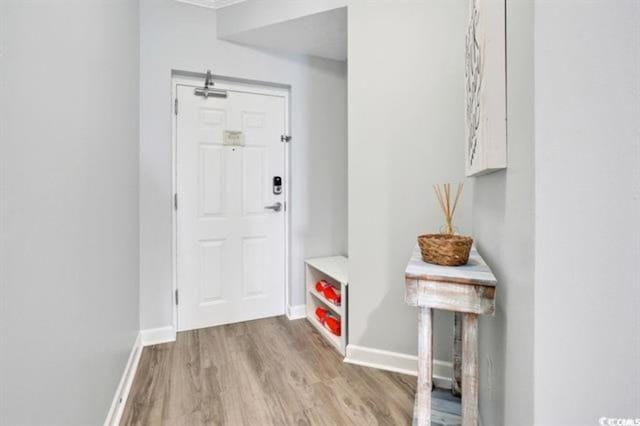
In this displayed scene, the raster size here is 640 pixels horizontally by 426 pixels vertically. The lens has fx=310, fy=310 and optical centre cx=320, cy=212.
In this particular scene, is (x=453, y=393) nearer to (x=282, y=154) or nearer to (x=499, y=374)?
(x=499, y=374)

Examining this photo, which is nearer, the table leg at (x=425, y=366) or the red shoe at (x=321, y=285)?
the table leg at (x=425, y=366)

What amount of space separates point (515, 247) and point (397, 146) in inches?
44.4

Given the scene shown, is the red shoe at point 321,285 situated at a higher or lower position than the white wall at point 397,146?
lower

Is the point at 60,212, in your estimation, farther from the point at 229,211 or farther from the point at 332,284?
the point at 332,284

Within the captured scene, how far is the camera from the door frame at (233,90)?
2408 millimetres

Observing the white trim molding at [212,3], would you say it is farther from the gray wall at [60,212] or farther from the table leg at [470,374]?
Result: the table leg at [470,374]

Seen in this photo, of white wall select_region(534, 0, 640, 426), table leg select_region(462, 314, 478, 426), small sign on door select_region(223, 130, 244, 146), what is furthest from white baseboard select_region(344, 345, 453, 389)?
small sign on door select_region(223, 130, 244, 146)

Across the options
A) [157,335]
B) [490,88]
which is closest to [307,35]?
[490,88]

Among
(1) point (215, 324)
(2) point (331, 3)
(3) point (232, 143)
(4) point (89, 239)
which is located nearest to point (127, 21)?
(3) point (232, 143)

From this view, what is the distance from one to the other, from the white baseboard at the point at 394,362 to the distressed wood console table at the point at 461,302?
754 mm

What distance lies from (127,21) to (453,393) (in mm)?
2822

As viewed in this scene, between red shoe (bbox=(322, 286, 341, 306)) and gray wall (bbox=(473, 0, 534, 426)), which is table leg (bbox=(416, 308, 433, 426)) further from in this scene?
red shoe (bbox=(322, 286, 341, 306))

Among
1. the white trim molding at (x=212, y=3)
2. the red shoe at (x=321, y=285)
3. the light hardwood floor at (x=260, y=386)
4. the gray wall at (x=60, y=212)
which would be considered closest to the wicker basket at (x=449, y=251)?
the light hardwood floor at (x=260, y=386)

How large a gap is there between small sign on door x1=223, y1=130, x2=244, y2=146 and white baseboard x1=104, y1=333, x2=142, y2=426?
1.60 m
